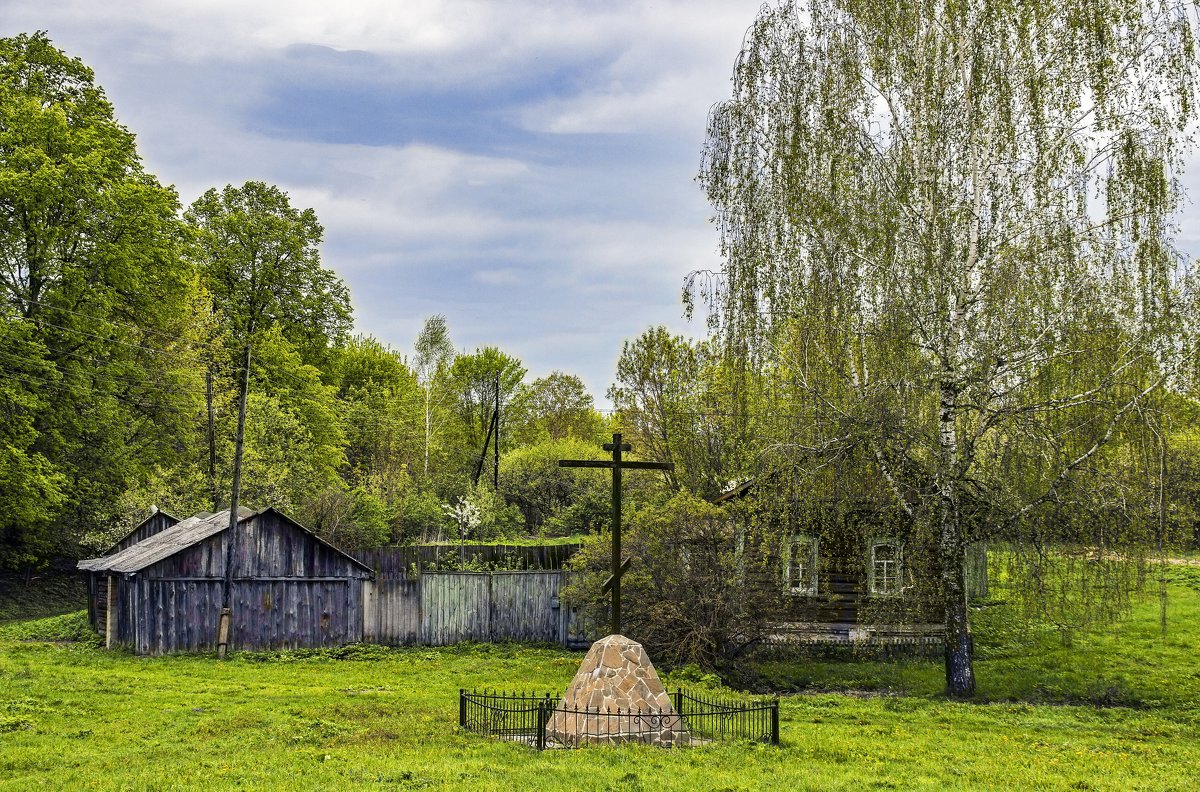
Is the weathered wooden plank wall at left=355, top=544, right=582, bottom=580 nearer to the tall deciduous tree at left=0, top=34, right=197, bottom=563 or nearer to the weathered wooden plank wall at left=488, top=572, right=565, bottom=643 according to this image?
the weathered wooden plank wall at left=488, top=572, right=565, bottom=643

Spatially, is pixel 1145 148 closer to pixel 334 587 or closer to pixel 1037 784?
pixel 1037 784

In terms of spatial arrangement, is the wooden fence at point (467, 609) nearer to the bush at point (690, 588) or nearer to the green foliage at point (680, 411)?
the bush at point (690, 588)

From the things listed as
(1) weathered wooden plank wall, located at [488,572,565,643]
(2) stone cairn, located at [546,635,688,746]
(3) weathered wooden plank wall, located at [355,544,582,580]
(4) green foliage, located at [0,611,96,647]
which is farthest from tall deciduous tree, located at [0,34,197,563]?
(2) stone cairn, located at [546,635,688,746]

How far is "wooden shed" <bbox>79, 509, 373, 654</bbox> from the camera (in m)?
22.8

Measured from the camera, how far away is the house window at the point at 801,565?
16.8 m

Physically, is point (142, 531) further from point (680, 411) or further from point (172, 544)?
point (680, 411)

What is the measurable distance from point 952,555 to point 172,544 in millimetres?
17837

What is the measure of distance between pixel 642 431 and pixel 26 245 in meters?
20.1

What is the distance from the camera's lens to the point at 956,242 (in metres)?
16.5

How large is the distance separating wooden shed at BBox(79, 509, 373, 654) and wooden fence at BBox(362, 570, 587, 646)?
0.54m

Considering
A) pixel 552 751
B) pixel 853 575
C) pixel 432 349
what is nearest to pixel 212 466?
pixel 853 575

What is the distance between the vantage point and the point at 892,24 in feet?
55.4

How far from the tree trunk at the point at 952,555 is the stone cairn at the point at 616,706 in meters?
5.89

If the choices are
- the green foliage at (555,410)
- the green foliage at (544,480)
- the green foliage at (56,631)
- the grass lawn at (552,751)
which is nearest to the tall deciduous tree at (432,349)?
the green foliage at (555,410)
